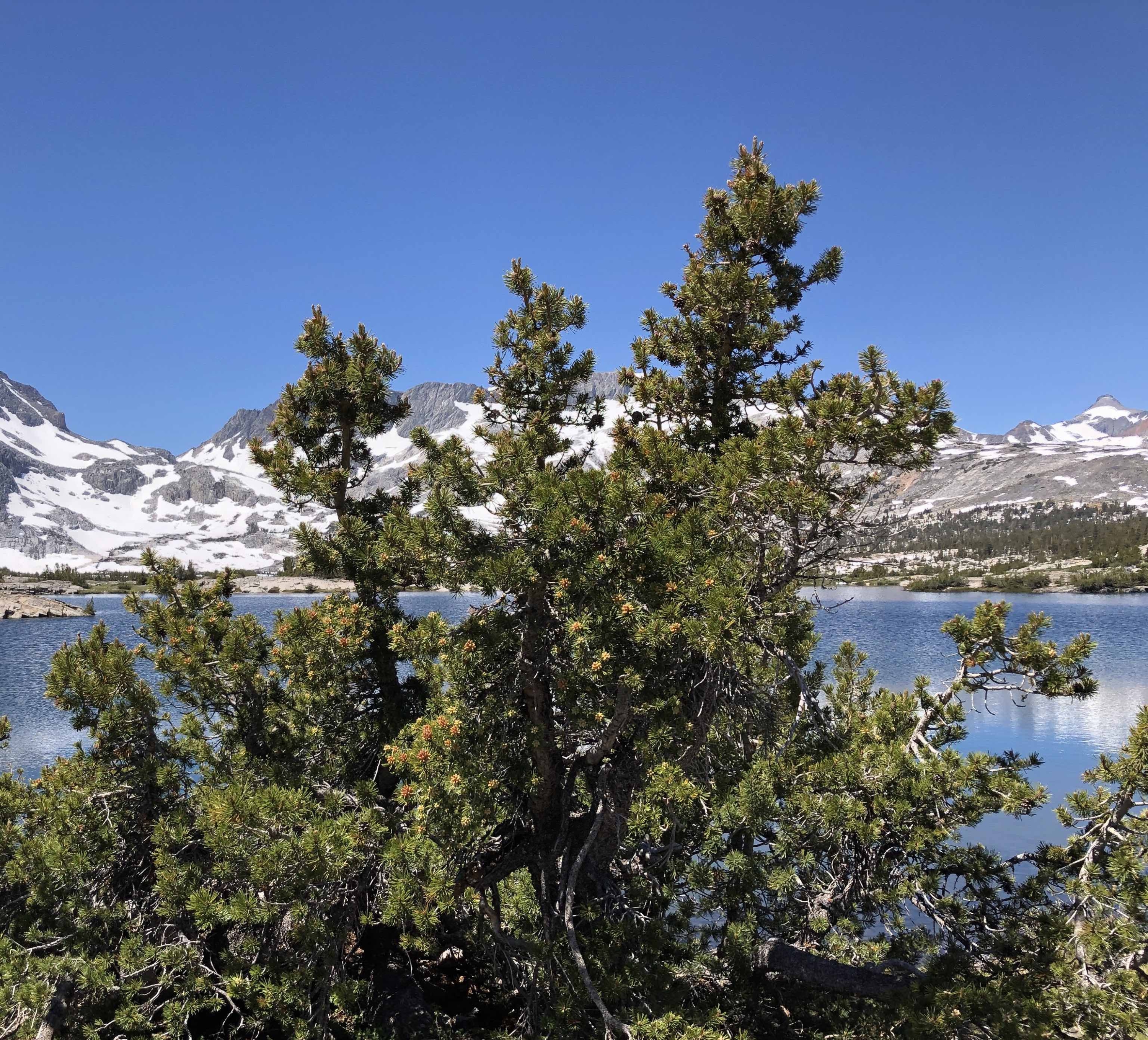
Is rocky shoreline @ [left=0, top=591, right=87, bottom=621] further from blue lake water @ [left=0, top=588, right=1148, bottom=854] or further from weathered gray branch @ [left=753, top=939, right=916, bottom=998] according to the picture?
weathered gray branch @ [left=753, top=939, right=916, bottom=998]

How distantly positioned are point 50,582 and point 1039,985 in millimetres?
150806

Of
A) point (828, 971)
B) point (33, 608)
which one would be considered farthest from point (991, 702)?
point (33, 608)

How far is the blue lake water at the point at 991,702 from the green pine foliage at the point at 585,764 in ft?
2.47

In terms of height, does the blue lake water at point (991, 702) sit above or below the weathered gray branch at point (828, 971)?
below

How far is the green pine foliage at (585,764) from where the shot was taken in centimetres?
454

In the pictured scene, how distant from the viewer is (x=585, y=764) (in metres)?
6.10

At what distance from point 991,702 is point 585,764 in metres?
25.0

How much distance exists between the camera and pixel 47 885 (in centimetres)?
498

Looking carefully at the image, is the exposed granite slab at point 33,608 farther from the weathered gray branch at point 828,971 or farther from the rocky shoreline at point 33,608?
the weathered gray branch at point 828,971

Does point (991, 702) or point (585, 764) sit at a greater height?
point (585, 764)

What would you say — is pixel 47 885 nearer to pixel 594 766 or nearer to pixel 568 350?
pixel 594 766

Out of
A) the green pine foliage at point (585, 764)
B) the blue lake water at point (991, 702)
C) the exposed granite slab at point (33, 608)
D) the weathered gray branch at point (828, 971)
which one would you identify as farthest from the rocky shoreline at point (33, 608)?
the weathered gray branch at point (828, 971)

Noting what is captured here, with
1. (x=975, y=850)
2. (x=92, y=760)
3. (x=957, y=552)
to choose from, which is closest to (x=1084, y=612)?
(x=975, y=850)

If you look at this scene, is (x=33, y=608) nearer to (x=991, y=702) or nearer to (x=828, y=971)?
(x=991, y=702)
